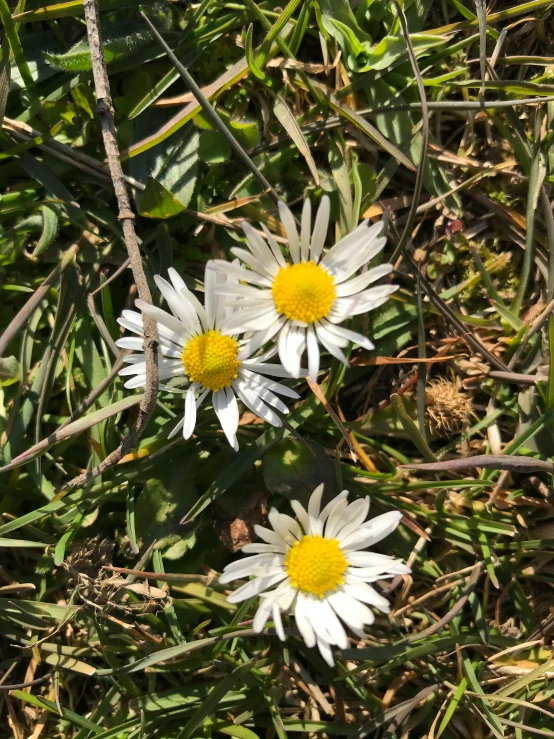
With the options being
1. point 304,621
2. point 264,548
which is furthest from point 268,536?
point 304,621

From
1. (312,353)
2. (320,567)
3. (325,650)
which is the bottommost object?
(325,650)

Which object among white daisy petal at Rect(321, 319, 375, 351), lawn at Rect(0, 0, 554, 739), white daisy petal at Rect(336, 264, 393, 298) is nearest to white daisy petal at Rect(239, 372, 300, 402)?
lawn at Rect(0, 0, 554, 739)

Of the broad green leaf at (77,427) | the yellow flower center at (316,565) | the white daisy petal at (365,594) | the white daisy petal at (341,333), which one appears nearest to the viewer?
the white daisy petal at (341,333)

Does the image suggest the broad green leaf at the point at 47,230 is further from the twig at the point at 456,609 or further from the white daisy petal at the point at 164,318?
the twig at the point at 456,609

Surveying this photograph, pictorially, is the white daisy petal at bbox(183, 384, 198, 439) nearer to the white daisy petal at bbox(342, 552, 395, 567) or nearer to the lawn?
the lawn

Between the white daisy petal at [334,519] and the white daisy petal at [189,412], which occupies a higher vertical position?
the white daisy petal at [189,412]

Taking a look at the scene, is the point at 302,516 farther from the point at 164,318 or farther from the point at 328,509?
the point at 164,318

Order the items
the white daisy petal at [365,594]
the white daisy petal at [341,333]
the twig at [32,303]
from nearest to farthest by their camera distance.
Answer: the white daisy petal at [341,333] < the white daisy petal at [365,594] < the twig at [32,303]

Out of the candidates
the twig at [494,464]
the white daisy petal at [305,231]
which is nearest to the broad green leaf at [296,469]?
the twig at [494,464]
